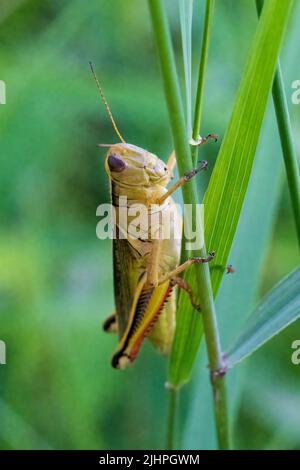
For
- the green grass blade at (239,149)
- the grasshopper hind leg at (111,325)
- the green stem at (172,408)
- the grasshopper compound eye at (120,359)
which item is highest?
the green grass blade at (239,149)

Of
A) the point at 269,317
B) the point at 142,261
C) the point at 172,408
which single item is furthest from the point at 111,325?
the point at 269,317

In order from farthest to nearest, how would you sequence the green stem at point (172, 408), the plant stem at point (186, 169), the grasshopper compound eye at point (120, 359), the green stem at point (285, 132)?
the grasshopper compound eye at point (120, 359) → the green stem at point (172, 408) → the green stem at point (285, 132) → the plant stem at point (186, 169)

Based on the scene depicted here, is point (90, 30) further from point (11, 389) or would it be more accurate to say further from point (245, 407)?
point (245, 407)

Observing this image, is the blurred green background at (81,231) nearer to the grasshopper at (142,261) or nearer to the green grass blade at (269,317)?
the grasshopper at (142,261)

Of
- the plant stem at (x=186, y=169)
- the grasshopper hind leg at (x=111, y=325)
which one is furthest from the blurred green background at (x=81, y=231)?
the plant stem at (x=186, y=169)

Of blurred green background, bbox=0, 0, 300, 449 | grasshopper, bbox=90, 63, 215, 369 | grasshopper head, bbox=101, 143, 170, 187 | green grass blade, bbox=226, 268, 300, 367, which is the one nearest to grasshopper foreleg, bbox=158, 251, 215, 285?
grasshopper, bbox=90, 63, 215, 369

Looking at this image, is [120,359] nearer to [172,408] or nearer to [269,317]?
[172,408]
